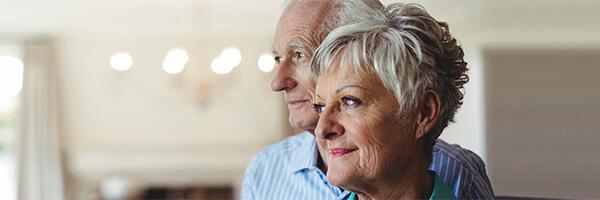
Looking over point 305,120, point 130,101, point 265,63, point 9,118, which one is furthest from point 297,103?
point 9,118

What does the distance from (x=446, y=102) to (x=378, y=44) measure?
0.05 m

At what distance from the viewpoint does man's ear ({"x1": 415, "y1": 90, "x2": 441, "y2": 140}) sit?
401 mm

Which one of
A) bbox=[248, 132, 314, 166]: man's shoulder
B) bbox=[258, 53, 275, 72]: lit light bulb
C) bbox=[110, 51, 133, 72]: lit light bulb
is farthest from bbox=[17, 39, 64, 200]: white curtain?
bbox=[248, 132, 314, 166]: man's shoulder

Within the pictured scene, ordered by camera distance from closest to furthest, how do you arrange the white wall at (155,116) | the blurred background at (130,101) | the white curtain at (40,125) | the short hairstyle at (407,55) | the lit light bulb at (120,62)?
the short hairstyle at (407,55), the lit light bulb at (120,62), the blurred background at (130,101), the white curtain at (40,125), the white wall at (155,116)

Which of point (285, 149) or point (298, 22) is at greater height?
point (298, 22)

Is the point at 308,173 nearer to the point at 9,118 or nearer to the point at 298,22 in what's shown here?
the point at 298,22

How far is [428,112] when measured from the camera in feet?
1.33

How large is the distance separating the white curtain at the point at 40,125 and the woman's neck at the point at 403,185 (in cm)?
370

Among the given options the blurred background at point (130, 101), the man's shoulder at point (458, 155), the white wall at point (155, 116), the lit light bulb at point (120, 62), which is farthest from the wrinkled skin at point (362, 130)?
the white wall at point (155, 116)

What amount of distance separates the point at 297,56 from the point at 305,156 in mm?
162

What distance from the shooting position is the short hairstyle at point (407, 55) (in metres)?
0.39

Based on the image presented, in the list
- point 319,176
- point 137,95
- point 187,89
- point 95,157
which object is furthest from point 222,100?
point 319,176

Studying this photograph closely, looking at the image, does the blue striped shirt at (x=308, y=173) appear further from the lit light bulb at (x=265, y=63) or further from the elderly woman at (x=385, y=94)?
the lit light bulb at (x=265, y=63)

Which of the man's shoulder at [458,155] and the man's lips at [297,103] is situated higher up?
the man's lips at [297,103]
